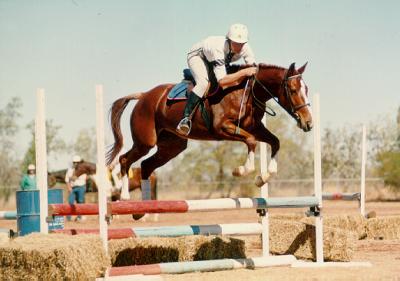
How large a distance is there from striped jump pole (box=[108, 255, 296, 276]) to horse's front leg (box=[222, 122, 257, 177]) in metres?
0.90

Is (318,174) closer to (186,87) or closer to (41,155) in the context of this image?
(186,87)

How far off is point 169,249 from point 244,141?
56.5 inches

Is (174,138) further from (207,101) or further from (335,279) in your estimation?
(335,279)

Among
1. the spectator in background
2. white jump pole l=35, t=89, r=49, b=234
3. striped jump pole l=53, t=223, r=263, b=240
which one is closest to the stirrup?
striped jump pole l=53, t=223, r=263, b=240

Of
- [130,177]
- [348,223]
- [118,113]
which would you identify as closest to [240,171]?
[118,113]

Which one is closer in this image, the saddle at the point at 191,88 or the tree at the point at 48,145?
the saddle at the point at 191,88

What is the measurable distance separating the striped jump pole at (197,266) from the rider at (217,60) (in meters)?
1.59

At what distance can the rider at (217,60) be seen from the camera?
814 cm

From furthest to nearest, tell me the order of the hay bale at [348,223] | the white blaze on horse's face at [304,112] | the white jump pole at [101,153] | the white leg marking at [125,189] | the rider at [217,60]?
the hay bale at [348,223] < the white leg marking at [125,189] < the rider at [217,60] < the white blaze on horse's face at [304,112] < the white jump pole at [101,153]

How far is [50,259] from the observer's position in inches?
250

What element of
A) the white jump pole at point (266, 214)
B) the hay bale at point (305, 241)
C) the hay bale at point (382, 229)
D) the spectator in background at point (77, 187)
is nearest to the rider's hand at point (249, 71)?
the white jump pole at point (266, 214)

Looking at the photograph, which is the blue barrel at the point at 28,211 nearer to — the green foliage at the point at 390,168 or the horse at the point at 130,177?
the horse at the point at 130,177

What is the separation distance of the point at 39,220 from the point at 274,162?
245 cm

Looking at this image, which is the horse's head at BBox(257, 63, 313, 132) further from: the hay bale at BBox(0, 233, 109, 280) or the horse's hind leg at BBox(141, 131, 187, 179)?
the hay bale at BBox(0, 233, 109, 280)
